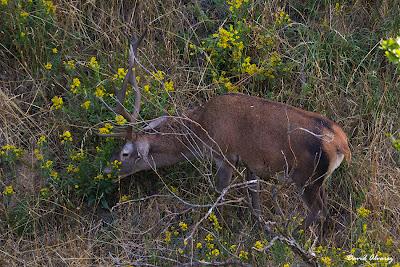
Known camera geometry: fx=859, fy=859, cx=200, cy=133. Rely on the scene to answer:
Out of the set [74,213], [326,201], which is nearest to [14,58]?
[74,213]

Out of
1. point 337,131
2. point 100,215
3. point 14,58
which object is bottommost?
point 100,215

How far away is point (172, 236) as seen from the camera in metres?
7.14

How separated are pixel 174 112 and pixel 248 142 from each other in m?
0.89

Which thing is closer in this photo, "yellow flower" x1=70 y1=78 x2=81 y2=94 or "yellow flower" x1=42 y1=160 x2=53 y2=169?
"yellow flower" x1=42 y1=160 x2=53 y2=169

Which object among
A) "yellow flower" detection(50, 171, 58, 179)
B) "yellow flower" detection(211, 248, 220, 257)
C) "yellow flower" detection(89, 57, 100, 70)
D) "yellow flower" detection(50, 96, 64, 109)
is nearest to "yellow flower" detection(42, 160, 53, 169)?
"yellow flower" detection(50, 171, 58, 179)

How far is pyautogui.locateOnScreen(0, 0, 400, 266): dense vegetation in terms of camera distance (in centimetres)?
694

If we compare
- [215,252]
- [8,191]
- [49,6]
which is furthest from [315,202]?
[49,6]

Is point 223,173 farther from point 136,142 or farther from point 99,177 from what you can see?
point 99,177

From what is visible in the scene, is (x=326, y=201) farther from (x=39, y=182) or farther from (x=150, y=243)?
(x=39, y=182)

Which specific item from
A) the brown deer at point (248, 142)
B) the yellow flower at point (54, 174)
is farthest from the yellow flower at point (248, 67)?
the yellow flower at point (54, 174)

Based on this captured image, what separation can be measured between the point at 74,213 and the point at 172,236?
87 centimetres

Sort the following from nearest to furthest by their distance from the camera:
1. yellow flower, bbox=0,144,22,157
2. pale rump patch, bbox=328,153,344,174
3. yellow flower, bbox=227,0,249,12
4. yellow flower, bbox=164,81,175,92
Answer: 1. pale rump patch, bbox=328,153,344,174
2. yellow flower, bbox=0,144,22,157
3. yellow flower, bbox=164,81,175,92
4. yellow flower, bbox=227,0,249,12

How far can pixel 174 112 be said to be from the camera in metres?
7.68

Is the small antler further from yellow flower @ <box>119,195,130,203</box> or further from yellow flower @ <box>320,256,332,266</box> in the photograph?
yellow flower @ <box>320,256,332,266</box>
